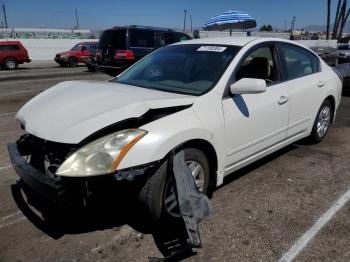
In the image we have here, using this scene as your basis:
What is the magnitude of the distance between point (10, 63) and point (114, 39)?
1178cm

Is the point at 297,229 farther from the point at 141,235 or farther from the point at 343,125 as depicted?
the point at 343,125

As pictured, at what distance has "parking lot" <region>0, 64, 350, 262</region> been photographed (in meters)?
2.90

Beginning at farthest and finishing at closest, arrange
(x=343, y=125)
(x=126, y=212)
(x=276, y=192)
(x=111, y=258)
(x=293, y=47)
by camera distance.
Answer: (x=343, y=125)
(x=293, y=47)
(x=276, y=192)
(x=126, y=212)
(x=111, y=258)

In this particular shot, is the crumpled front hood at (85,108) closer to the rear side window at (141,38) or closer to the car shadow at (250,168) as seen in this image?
the car shadow at (250,168)

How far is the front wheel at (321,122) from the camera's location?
5.23m

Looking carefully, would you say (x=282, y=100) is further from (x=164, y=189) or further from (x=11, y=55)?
(x=11, y=55)

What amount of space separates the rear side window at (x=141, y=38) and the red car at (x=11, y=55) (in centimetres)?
1216

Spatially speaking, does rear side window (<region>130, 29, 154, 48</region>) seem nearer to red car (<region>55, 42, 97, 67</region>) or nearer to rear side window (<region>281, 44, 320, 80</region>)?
rear side window (<region>281, 44, 320, 80</region>)

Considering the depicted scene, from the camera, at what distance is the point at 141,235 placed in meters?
3.16

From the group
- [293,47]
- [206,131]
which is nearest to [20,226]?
[206,131]

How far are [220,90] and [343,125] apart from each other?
4.31 m

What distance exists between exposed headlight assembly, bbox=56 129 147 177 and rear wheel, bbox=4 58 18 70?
21296 millimetres

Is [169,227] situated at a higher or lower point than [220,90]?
lower

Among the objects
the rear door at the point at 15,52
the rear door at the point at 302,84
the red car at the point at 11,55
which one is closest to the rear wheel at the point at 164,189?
the rear door at the point at 302,84
